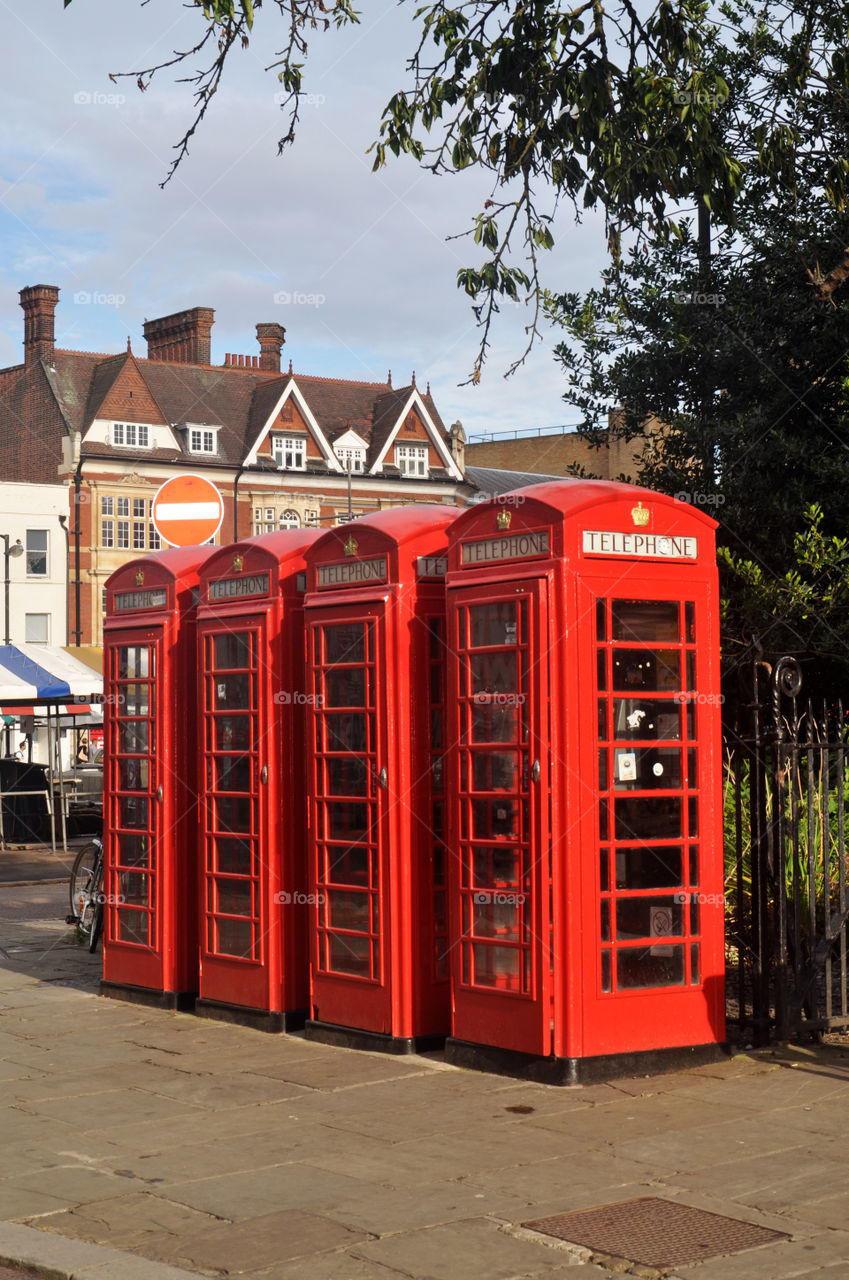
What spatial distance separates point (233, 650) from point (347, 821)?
1509 mm

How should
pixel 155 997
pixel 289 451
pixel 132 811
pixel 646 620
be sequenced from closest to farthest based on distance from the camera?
pixel 646 620
pixel 155 997
pixel 132 811
pixel 289 451

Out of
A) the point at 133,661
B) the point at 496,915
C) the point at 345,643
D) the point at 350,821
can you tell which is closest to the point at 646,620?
the point at 496,915

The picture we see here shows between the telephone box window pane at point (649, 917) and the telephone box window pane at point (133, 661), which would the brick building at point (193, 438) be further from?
the telephone box window pane at point (649, 917)

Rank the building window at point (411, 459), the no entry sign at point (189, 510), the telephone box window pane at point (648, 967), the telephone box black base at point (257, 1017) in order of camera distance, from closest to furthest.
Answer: the telephone box window pane at point (648, 967) → the telephone box black base at point (257, 1017) → the no entry sign at point (189, 510) → the building window at point (411, 459)

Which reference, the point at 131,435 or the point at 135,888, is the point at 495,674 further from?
→ the point at 131,435

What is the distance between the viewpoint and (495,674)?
7754 millimetres

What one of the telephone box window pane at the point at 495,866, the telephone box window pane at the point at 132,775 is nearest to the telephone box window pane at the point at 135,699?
the telephone box window pane at the point at 132,775

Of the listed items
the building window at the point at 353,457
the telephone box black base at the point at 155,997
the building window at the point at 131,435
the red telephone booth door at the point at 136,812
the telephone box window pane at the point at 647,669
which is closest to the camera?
the telephone box window pane at the point at 647,669

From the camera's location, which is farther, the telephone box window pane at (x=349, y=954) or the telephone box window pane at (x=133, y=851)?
the telephone box window pane at (x=133, y=851)

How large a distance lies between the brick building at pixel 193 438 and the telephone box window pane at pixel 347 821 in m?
47.7

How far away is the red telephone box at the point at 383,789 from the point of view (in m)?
8.25

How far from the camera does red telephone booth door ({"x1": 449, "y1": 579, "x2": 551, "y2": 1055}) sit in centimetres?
743

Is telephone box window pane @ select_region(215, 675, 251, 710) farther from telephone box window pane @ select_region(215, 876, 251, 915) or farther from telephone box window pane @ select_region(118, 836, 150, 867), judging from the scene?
telephone box window pane @ select_region(118, 836, 150, 867)

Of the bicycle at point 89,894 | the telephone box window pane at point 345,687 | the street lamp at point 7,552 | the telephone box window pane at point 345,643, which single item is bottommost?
the bicycle at point 89,894
